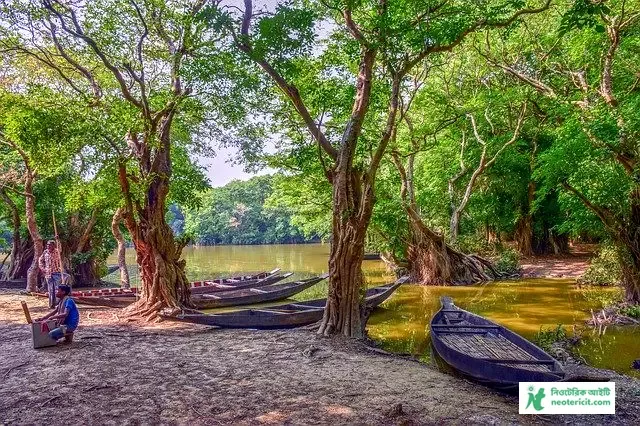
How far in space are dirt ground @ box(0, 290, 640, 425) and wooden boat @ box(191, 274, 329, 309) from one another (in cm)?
534

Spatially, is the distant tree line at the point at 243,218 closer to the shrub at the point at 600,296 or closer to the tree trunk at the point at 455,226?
the tree trunk at the point at 455,226

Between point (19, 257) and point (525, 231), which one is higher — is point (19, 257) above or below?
below

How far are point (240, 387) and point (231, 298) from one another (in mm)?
9074

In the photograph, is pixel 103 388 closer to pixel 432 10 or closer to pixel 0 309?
pixel 432 10

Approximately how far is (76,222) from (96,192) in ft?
28.9

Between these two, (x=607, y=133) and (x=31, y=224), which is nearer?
(x=607, y=133)

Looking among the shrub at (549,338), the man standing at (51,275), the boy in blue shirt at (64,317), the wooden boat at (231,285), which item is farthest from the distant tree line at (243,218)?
the boy in blue shirt at (64,317)

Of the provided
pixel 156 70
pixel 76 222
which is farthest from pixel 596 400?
pixel 76 222

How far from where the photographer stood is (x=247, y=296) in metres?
15.6

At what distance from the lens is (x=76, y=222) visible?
2003 centimetres

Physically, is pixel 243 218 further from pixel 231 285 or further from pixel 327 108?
pixel 327 108

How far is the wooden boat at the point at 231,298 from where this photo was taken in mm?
13945

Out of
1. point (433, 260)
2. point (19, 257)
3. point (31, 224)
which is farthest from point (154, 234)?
point (19, 257)

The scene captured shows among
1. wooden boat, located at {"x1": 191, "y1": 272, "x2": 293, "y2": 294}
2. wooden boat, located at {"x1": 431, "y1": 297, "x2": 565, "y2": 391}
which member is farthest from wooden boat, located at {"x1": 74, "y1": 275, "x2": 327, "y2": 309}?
wooden boat, located at {"x1": 431, "y1": 297, "x2": 565, "y2": 391}
